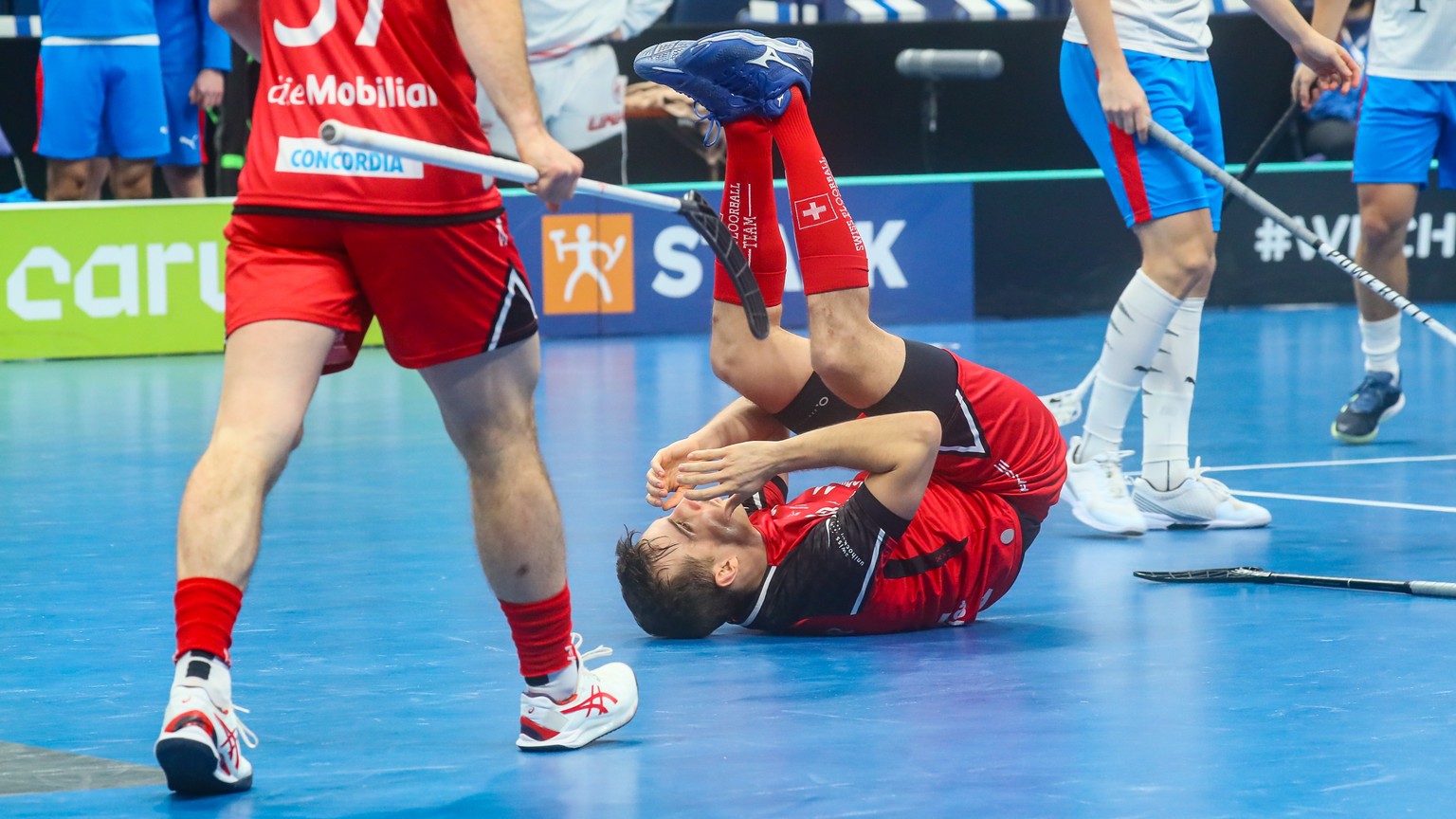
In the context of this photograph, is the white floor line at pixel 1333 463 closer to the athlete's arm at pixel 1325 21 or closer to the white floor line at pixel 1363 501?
the white floor line at pixel 1363 501

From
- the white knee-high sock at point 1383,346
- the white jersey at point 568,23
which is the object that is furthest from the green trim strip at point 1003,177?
the white knee-high sock at point 1383,346

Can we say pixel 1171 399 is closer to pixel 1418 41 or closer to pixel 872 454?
pixel 872 454

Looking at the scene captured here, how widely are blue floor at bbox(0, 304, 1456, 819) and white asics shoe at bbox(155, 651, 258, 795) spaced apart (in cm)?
6

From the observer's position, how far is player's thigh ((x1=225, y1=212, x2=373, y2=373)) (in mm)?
3197

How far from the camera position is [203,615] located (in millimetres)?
3051

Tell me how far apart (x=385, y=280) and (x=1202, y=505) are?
2.99 meters

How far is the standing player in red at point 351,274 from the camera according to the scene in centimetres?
309

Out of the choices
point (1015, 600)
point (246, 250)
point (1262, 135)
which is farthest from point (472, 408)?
point (1262, 135)

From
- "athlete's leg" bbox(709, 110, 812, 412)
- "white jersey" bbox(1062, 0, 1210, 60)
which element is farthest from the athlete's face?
"white jersey" bbox(1062, 0, 1210, 60)

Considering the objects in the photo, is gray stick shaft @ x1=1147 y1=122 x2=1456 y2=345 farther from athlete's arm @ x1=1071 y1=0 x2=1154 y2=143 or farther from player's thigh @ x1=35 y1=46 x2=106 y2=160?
player's thigh @ x1=35 y1=46 x2=106 y2=160

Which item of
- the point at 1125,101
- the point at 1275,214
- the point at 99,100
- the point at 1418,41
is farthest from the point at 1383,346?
the point at 99,100

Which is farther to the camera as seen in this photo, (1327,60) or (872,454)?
(1327,60)

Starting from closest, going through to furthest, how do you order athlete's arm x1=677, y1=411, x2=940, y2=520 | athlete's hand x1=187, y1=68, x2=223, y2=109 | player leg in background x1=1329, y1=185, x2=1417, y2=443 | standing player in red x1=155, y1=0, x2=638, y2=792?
standing player in red x1=155, y1=0, x2=638, y2=792
athlete's arm x1=677, y1=411, x2=940, y2=520
player leg in background x1=1329, y1=185, x2=1417, y2=443
athlete's hand x1=187, y1=68, x2=223, y2=109

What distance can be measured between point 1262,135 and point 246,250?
11.1 m
